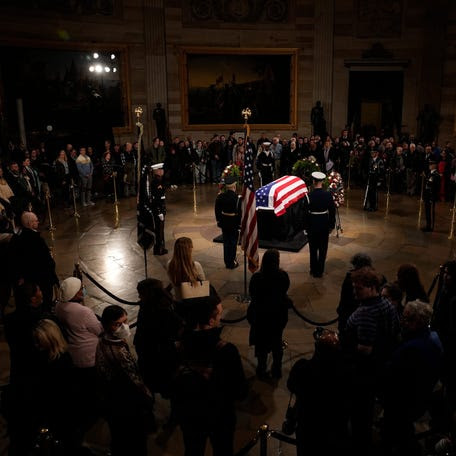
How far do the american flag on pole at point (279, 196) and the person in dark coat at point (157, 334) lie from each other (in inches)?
231

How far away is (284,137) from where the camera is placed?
68.0 feet

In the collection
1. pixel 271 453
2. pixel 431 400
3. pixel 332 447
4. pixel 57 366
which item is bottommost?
pixel 271 453

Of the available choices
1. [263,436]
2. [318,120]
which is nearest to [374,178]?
[318,120]

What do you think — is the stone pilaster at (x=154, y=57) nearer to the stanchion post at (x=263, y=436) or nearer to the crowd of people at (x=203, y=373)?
the crowd of people at (x=203, y=373)

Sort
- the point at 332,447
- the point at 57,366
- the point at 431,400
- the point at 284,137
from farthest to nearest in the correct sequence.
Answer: the point at 284,137 → the point at 431,400 → the point at 57,366 → the point at 332,447

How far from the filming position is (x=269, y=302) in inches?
213

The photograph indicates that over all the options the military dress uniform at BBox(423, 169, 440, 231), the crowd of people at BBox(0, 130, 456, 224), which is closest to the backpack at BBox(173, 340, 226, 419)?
the crowd of people at BBox(0, 130, 456, 224)

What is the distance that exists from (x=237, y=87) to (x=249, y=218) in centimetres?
1388

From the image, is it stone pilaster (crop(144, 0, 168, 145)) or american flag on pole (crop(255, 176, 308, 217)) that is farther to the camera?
stone pilaster (crop(144, 0, 168, 145))

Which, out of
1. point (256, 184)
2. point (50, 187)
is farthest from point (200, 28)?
point (50, 187)

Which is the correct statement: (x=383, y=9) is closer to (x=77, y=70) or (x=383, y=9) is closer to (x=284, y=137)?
(x=284, y=137)

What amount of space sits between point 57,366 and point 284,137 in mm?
17729

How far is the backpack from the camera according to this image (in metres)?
3.46

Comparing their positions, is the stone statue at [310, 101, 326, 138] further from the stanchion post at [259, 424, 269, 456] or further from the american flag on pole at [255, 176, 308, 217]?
the stanchion post at [259, 424, 269, 456]
